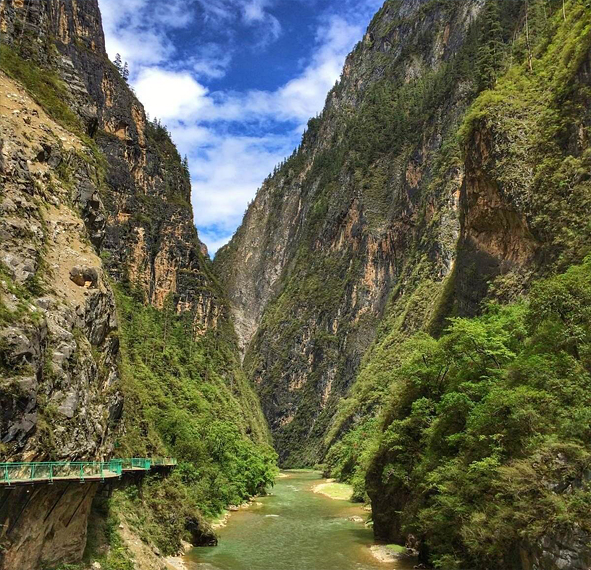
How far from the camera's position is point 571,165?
36781 millimetres

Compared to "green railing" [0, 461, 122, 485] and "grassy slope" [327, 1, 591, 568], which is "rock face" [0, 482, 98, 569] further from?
"grassy slope" [327, 1, 591, 568]

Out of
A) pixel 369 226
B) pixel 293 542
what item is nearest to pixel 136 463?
pixel 293 542

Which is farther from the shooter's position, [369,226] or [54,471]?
[369,226]

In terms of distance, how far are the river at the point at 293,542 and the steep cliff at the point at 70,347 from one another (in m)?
2.84

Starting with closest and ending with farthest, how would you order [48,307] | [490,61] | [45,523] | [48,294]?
[45,523] < [48,307] < [48,294] < [490,61]

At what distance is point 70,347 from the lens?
77.0ft

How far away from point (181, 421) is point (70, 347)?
31.6 m

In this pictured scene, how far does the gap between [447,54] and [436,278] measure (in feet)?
272

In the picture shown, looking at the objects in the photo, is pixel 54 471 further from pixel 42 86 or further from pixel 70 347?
pixel 42 86

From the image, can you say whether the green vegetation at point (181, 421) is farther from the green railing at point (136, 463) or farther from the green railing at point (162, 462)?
the green railing at point (136, 463)

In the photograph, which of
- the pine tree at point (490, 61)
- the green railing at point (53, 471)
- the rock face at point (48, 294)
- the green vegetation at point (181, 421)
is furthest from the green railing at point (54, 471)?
the pine tree at point (490, 61)

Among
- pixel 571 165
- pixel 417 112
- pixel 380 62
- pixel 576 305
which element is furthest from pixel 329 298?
pixel 576 305

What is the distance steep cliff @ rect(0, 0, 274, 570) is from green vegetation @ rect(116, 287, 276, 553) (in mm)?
198

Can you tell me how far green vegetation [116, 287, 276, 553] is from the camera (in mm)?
37125
